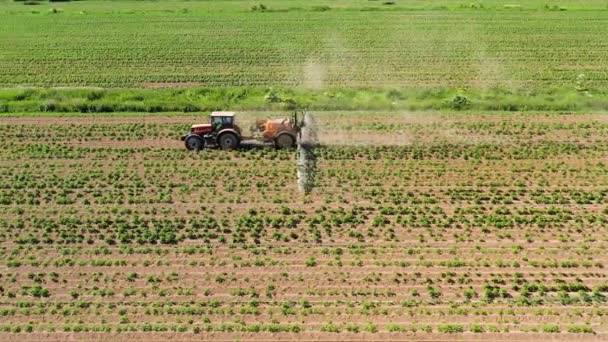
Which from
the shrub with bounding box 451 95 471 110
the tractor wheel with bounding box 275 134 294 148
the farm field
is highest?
the shrub with bounding box 451 95 471 110

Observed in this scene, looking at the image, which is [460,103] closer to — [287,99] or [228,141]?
[287,99]

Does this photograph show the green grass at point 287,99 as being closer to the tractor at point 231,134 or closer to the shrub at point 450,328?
the tractor at point 231,134

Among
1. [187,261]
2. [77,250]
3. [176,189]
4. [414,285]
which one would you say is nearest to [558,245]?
[414,285]

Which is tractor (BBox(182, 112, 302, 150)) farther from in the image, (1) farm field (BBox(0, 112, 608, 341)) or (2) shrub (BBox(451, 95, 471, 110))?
(2) shrub (BBox(451, 95, 471, 110))

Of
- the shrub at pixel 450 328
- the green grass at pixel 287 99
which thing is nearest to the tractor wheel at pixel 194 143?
the green grass at pixel 287 99

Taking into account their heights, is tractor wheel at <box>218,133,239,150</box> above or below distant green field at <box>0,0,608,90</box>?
below

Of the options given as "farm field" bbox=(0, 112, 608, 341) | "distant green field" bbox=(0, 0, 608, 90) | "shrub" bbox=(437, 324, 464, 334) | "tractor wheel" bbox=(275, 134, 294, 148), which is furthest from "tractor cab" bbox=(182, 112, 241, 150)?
"shrub" bbox=(437, 324, 464, 334)
